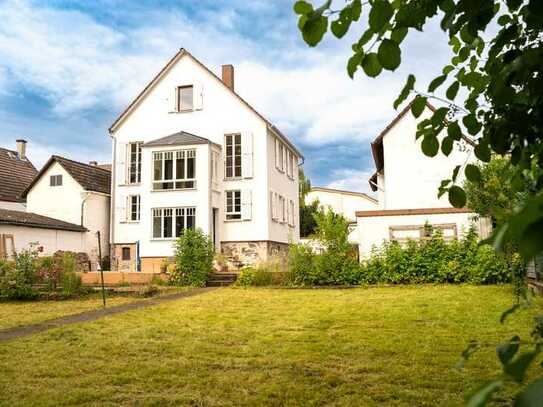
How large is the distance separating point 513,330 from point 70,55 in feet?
47.5

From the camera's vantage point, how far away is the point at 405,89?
1913 millimetres

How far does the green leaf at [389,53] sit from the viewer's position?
136 centimetres

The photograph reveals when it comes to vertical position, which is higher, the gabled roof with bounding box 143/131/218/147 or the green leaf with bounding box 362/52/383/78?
the gabled roof with bounding box 143/131/218/147

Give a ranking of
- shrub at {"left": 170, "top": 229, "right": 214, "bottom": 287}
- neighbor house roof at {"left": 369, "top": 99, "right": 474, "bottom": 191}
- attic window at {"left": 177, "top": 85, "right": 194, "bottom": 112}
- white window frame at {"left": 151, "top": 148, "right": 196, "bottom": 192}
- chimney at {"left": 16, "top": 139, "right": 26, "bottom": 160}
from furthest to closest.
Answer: chimney at {"left": 16, "top": 139, "right": 26, "bottom": 160} < attic window at {"left": 177, "top": 85, "right": 194, "bottom": 112} < white window frame at {"left": 151, "top": 148, "right": 196, "bottom": 192} < neighbor house roof at {"left": 369, "top": 99, "right": 474, "bottom": 191} < shrub at {"left": 170, "top": 229, "right": 214, "bottom": 287}

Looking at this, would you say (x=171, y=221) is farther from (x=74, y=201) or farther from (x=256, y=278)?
(x=256, y=278)

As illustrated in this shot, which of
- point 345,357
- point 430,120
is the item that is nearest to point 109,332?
point 345,357

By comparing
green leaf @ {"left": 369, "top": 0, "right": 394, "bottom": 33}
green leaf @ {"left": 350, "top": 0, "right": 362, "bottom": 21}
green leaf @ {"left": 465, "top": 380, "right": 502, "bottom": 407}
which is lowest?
green leaf @ {"left": 465, "top": 380, "right": 502, "bottom": 407}

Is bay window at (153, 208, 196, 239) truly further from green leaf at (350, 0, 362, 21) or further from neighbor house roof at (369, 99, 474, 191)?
green leaf at (350, 0, 362, 21)

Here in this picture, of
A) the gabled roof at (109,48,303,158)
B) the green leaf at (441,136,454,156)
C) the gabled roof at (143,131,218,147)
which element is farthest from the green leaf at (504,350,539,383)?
the gabled roof at (109,48,303,158)

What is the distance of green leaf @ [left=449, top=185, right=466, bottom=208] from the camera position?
1.74 meters

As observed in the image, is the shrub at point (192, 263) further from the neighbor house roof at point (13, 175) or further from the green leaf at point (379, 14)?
the green leaf at point (379, 14)

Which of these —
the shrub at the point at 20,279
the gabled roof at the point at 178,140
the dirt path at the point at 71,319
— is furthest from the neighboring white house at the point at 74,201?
the dirt path at the point at 71,319

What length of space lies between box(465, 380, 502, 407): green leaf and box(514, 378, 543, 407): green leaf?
50 millimetres

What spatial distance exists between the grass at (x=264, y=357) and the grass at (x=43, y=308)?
5.47 ft
